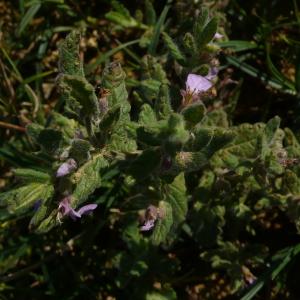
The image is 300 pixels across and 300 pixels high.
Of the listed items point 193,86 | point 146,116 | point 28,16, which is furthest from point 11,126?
point 193,86

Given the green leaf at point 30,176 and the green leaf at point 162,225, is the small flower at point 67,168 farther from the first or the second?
the green leaf at point 162,225

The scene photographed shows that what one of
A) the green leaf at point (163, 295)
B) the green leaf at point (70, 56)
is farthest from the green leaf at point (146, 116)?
the green leaf at point (163, 295)

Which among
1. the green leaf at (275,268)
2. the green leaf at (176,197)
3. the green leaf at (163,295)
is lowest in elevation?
the green leaf at (163,295)

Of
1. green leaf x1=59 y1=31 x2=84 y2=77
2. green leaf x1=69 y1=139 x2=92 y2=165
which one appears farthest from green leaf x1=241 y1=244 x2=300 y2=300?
green leaf x1=59 y1=31 x2=84 y2=77

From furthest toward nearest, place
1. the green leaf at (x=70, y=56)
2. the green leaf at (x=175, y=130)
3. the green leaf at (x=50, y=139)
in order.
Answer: the green leaf at (x=50, y=139) → the green leaf at (x=70, y=56) → the green leaf at (x=175, y=130)

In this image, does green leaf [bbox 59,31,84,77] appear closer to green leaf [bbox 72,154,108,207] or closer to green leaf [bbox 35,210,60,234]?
green leaf [bbox 72,154,108,207]

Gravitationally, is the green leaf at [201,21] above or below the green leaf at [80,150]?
above
